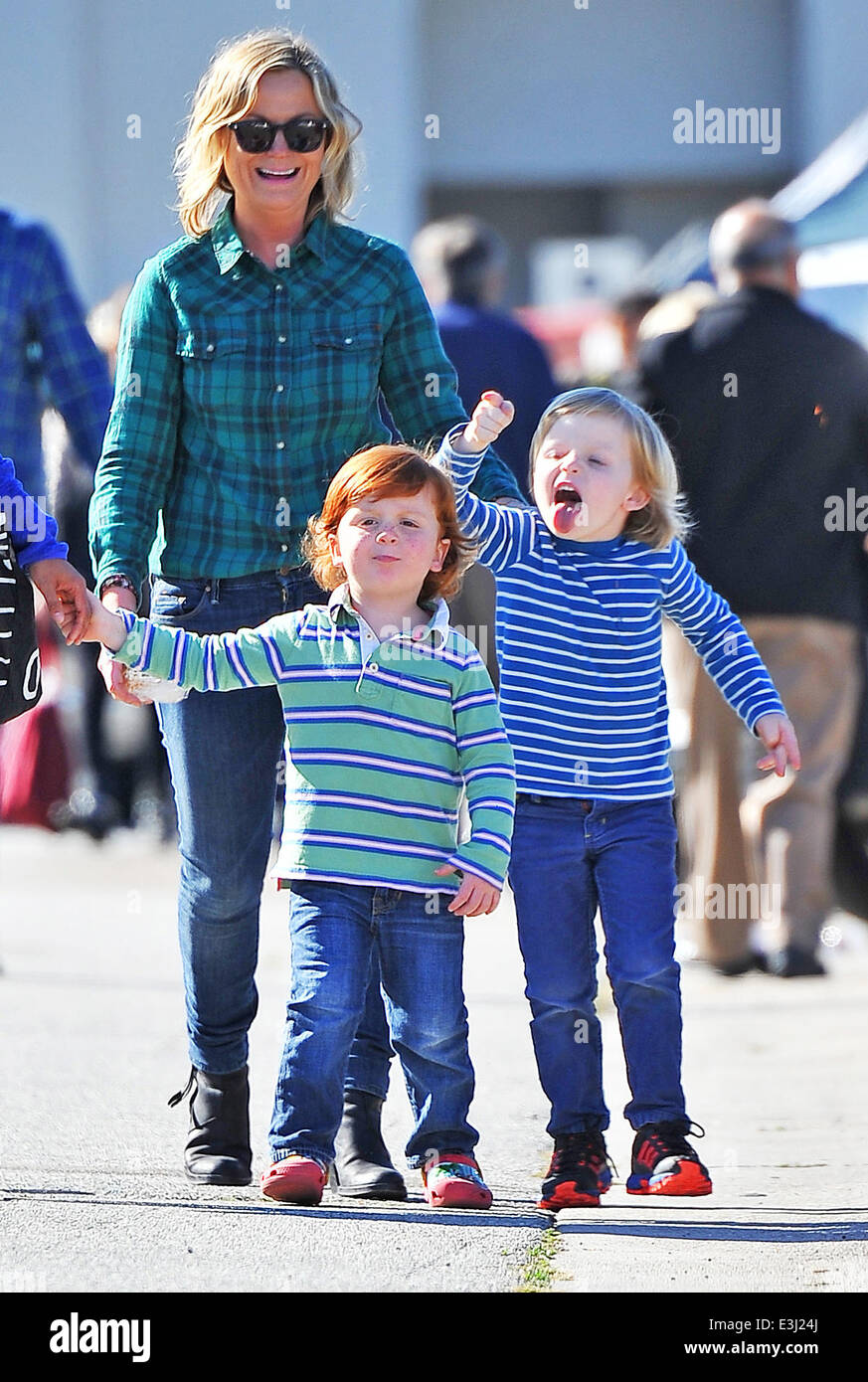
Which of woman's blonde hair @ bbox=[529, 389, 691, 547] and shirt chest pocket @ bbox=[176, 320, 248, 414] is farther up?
shirt chest pocket @ bbox=[176, 320, 248, 414]

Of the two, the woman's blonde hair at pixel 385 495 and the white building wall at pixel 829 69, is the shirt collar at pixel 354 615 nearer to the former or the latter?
the woman's blonde hair at pixel 385 495

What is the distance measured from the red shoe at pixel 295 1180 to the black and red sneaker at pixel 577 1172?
1.38 ft

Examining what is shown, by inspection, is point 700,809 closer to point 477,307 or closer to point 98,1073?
point 477,307

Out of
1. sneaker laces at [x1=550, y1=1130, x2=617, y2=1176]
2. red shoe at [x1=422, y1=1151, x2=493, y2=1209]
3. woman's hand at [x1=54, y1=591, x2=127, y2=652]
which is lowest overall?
red shoe at [x1=422, y1=1151, x2=493, y2=1209]

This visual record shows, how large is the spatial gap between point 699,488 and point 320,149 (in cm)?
295

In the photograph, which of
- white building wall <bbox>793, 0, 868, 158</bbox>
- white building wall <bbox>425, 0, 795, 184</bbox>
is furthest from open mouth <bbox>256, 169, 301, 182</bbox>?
white building wall <bbox>425, 0, 795, 184</bbox>

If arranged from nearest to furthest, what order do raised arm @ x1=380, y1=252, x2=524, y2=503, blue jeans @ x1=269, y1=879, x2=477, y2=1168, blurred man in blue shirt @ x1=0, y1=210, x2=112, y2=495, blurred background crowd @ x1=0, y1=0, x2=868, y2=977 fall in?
blue jeans @ x1=269, y1=879, x2=477, y2=1168
raised arm @ x1=380, y1=252, x2=524, y2=503
blurred man in blue shirt @ x1=0, y1=210, x2=112, y2=495
blurred background crowd @ x1=0, y1=0, x2=868, y2=977

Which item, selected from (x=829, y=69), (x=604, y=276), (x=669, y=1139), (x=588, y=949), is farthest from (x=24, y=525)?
(x=604, y=276)

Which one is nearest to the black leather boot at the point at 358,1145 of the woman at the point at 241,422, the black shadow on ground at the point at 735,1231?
the woman at the point at 241,422

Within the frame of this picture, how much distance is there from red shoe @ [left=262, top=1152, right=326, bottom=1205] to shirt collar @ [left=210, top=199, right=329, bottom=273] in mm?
1460

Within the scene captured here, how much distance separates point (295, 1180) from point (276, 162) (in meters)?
1.64

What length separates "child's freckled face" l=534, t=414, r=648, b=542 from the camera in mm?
3875

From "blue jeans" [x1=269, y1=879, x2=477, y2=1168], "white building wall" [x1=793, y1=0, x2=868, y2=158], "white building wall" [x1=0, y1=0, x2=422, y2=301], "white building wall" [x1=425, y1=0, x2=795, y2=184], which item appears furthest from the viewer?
"white building wall" [x1=425, y1=0, x2=795, y2=184]

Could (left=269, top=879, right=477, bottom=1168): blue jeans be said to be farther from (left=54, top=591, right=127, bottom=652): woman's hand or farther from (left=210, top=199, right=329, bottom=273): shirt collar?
(left=210, top=199, right=329, bottom=273): shirt collar
